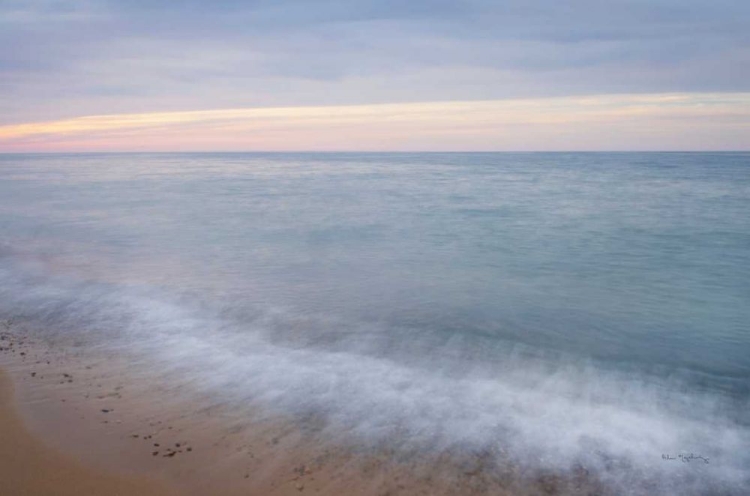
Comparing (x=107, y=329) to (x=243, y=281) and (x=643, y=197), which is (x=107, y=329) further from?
(x=643, y=197)

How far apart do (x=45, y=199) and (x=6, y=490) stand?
3565 centimetres

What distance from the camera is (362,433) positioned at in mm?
6801

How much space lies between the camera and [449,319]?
11383 millimetres

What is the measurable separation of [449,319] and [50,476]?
24.7 feet

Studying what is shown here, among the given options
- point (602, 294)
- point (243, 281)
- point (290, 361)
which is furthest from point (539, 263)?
point (290, 361)

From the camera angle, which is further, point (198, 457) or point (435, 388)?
point (435, 388)

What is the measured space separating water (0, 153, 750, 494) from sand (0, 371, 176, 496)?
6.94 ft

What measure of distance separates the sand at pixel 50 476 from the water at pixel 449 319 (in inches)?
83.2

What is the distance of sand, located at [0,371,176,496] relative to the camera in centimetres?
562
